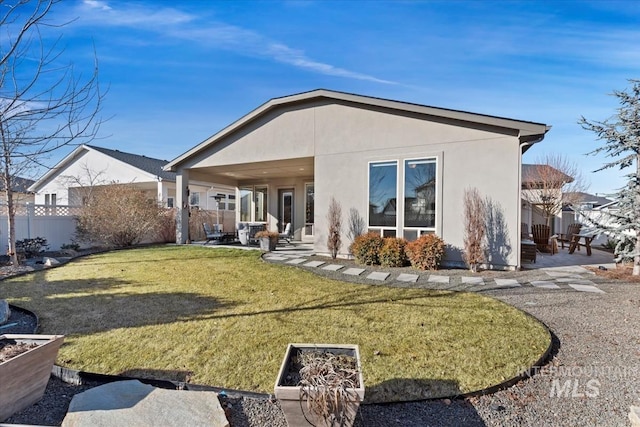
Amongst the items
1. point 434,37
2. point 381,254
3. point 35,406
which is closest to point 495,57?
point 434,37

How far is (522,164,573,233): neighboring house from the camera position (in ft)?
57.3

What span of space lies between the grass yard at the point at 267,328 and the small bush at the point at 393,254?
7.70 ft

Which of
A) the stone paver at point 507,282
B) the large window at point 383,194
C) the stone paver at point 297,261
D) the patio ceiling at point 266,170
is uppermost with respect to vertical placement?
the patio ceiling at point 266,170

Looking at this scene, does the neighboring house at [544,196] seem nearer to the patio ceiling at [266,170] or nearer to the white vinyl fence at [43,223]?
the patio ceiling at [266,170]

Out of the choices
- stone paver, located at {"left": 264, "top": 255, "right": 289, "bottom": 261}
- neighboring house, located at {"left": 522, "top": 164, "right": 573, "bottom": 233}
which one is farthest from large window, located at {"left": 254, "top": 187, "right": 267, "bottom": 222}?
neighboring house, located at {"left": 522, "top": 164, "right": 573, "bottom": 233}

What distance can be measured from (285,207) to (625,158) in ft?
41.9

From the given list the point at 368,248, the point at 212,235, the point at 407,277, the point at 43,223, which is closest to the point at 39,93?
the point at 407,277

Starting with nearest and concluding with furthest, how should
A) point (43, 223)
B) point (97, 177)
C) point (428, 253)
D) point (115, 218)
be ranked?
point (428, 253), point (43, 223), point (115, 218), point (97, 177)

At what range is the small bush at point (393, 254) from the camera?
8.65 meters

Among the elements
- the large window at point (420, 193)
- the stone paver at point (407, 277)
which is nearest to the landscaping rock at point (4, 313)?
the stone paver at point (407, 277)

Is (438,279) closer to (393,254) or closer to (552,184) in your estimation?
(393,254)

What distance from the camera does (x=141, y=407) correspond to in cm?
248

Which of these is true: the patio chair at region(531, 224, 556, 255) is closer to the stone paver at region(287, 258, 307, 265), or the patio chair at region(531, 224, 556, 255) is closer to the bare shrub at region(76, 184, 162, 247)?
the stone paver at region(287, 258, 307, 265)

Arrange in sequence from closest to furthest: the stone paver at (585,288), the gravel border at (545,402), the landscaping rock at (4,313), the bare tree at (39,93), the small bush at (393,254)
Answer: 1. the gravel border at (545,402)
2. the bare tree at (39,93)
3. the landscaping rock at (4,313)
4. the stone paver at (585,288)
5. the small bush at (393,254)
